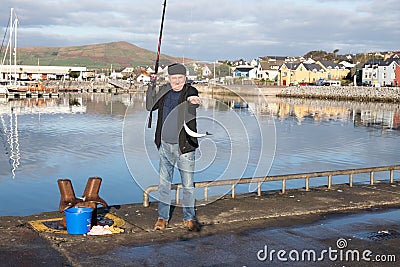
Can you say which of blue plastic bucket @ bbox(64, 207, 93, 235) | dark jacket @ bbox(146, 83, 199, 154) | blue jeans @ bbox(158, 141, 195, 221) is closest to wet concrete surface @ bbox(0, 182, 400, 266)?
blue plastic bucket @ bbox(64, 207, 93, 235)

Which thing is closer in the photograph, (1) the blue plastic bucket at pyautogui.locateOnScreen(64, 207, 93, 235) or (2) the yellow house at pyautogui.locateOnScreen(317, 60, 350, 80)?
(1) the blue plastic bucket at pyautogui.locateOnScreen(64, 207, 93, 235)

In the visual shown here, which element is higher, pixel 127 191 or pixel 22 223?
pixel 22 223

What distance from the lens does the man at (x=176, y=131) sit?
268 inches

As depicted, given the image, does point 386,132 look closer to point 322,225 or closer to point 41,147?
point 41,147

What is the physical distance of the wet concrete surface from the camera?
575cm

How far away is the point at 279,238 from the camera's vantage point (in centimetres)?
667

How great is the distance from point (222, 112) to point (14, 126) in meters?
27.1

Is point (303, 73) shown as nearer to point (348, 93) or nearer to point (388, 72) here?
point (388, 72)

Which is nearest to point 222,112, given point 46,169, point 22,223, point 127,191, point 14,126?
point 22,223

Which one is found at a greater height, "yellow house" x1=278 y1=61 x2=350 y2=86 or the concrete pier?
"yellow house" x1=278 y1=61 x2=350 y2=86

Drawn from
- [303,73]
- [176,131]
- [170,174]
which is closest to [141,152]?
[170,174]

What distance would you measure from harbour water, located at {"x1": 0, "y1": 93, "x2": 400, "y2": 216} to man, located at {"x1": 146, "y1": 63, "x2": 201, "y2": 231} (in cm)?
151

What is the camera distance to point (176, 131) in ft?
22.5

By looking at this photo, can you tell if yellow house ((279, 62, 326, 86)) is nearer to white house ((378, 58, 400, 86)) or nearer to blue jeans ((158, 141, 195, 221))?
white house ((378, 58, 400, 86))
